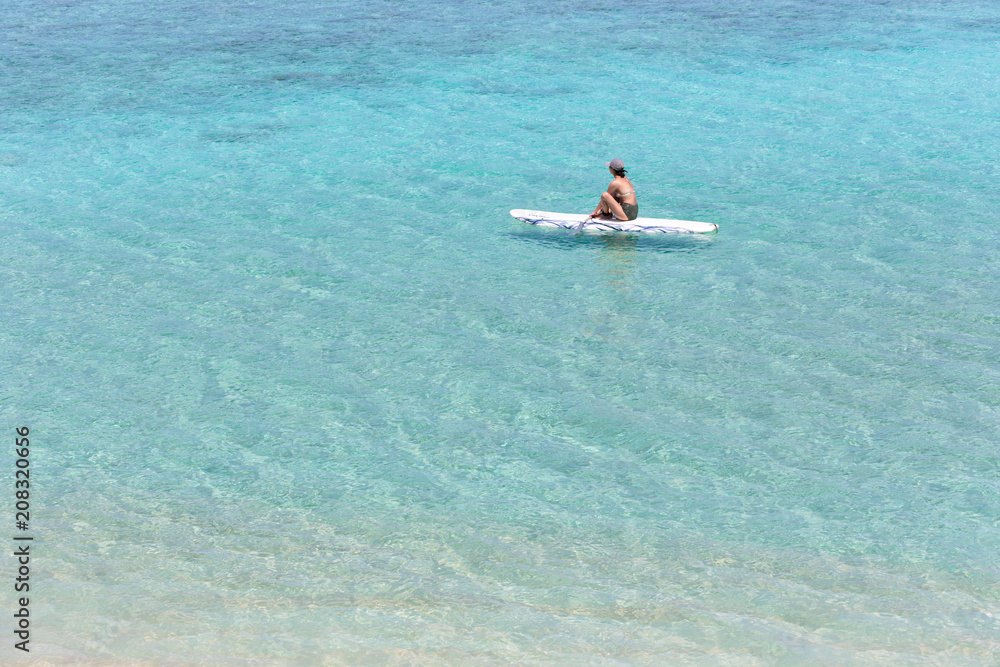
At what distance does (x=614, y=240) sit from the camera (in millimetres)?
17281

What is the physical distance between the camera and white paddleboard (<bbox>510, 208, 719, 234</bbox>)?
17.0 metres

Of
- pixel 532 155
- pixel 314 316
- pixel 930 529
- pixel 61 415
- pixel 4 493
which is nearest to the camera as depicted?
pixel 930 529

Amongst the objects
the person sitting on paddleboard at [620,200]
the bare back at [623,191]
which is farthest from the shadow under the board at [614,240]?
the bare back at [623,191]

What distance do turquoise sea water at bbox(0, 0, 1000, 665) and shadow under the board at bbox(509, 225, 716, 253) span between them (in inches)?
3.1

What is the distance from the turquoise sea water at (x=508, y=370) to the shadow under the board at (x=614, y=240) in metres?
0.08

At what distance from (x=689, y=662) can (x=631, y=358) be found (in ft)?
18.7

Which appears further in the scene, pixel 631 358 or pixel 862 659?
pixel 631 358

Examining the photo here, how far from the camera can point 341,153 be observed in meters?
22.1

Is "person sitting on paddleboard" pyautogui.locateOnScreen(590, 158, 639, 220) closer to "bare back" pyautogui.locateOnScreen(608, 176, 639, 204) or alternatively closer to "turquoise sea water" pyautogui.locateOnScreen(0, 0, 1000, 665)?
"bare back" pyautogui.locateOnScreen(608, 176, 639, 204)

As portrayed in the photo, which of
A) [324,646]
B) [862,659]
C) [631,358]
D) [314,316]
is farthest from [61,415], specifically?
[862,659]

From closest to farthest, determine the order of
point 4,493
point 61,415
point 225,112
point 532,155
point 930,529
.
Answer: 1. point 930,529
2. point 4,493
3. point 61,415
4. point 532,155
5. point 225,112

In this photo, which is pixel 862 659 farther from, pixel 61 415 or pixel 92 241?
pixel 92 241
